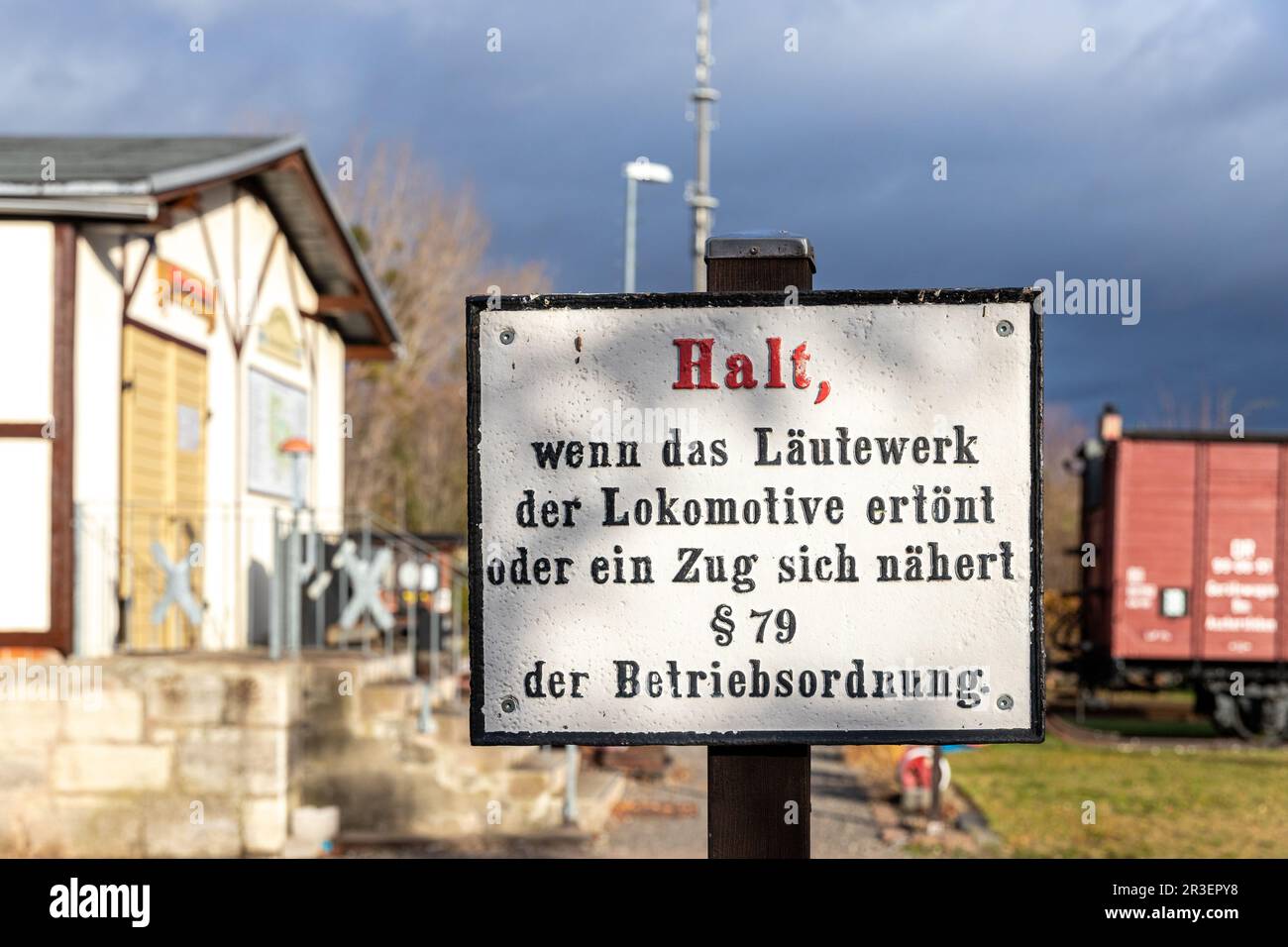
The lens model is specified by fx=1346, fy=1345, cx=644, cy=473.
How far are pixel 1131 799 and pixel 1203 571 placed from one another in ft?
20.9

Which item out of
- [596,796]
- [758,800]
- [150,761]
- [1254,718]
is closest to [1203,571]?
[1254,718]

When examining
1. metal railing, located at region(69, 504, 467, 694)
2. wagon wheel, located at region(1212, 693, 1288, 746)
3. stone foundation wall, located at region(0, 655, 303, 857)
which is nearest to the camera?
stone foundation wall, located at region(0, 655, 303, 857)

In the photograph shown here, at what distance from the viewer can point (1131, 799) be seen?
1227 cm

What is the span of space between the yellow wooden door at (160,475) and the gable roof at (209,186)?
1452 millimetres

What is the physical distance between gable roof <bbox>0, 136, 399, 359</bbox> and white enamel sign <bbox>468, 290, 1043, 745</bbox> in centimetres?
856

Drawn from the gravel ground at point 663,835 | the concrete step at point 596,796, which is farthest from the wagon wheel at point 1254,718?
the concrete step at point 596,796

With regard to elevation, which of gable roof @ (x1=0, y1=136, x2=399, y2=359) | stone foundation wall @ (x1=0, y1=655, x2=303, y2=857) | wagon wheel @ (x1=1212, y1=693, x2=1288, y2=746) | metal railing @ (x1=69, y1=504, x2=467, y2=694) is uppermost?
gable roof @ (x1=0, y1=136, x2=399, y2=359)

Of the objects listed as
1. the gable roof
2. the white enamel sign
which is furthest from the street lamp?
the white enamel sign

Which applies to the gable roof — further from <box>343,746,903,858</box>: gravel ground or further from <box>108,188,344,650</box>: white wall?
<box>343,746,903,858</box>: gravel ground

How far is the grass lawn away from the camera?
404 inches

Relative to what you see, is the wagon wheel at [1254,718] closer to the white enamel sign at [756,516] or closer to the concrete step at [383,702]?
the concrete step at [383,702]

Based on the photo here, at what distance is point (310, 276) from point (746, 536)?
598 inches

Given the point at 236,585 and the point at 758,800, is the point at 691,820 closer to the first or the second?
the point at 236,585
